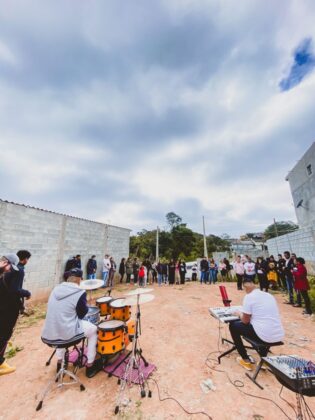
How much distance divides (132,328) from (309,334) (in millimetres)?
4397

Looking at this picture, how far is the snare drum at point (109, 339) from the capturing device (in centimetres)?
320

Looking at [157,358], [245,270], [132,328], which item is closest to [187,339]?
[157,358]

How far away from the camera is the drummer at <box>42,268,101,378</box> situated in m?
2.82

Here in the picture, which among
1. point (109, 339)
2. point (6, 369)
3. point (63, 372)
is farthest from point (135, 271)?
point (63, 372)

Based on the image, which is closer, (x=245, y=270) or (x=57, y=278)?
(x=57, y=278)

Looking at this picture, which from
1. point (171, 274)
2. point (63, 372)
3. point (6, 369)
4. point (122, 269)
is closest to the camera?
point (63, 372)

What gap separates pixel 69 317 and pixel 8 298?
1.17 metres

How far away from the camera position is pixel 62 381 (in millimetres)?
3049

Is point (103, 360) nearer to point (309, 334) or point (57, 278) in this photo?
point (309, 334)

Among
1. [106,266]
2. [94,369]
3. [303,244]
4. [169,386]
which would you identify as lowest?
[169,386]

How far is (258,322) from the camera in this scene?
321 cm

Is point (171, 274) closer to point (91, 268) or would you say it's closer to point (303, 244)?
point (91, 268)

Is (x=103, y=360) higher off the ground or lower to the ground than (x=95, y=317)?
lower

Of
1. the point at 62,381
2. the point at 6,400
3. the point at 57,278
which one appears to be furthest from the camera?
the point at 57,278
